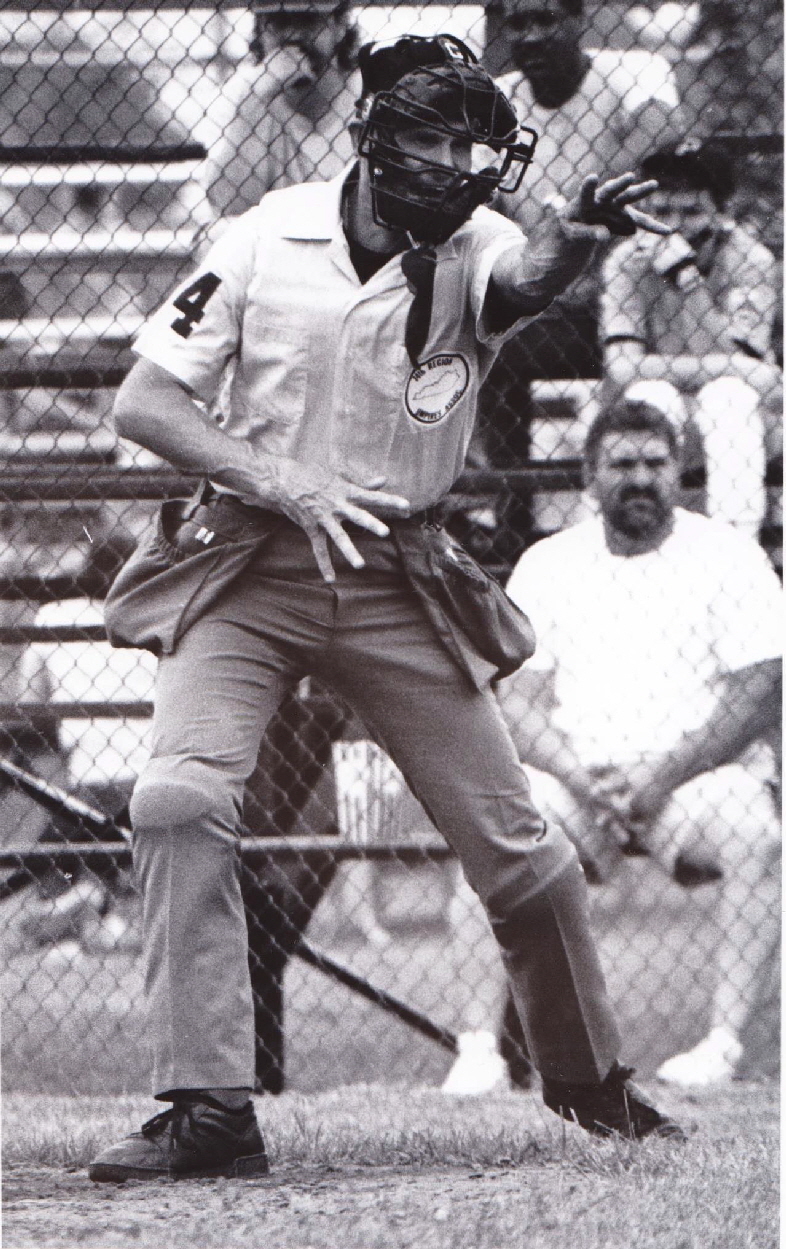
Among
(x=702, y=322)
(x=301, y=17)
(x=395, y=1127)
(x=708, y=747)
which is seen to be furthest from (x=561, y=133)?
(x=395, y=1127)

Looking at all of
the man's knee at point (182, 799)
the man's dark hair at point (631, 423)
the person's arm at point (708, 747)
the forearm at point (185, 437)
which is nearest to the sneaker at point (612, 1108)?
the man's knee at point (182, 799)

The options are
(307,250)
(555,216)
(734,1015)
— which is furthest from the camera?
(734,1015)

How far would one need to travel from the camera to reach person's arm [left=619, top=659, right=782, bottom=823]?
484cm

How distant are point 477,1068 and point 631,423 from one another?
1.77 m

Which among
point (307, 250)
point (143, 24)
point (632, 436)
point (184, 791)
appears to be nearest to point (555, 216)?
point (307, 250)

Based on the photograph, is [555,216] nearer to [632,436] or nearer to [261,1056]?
[632,436]

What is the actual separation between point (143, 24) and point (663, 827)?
8.44ft

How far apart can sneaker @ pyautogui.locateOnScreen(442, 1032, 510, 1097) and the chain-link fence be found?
22mm

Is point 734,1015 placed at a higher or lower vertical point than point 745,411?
lower

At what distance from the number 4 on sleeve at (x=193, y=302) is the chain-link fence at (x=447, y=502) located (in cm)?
192

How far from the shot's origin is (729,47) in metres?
5.03

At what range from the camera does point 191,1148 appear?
9.30 ft

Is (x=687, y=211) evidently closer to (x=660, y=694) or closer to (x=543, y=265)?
(x=660, y=694)

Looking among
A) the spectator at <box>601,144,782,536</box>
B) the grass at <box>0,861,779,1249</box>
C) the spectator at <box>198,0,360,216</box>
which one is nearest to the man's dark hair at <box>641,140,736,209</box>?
the spectator at <box>601,144,782,536</box>
